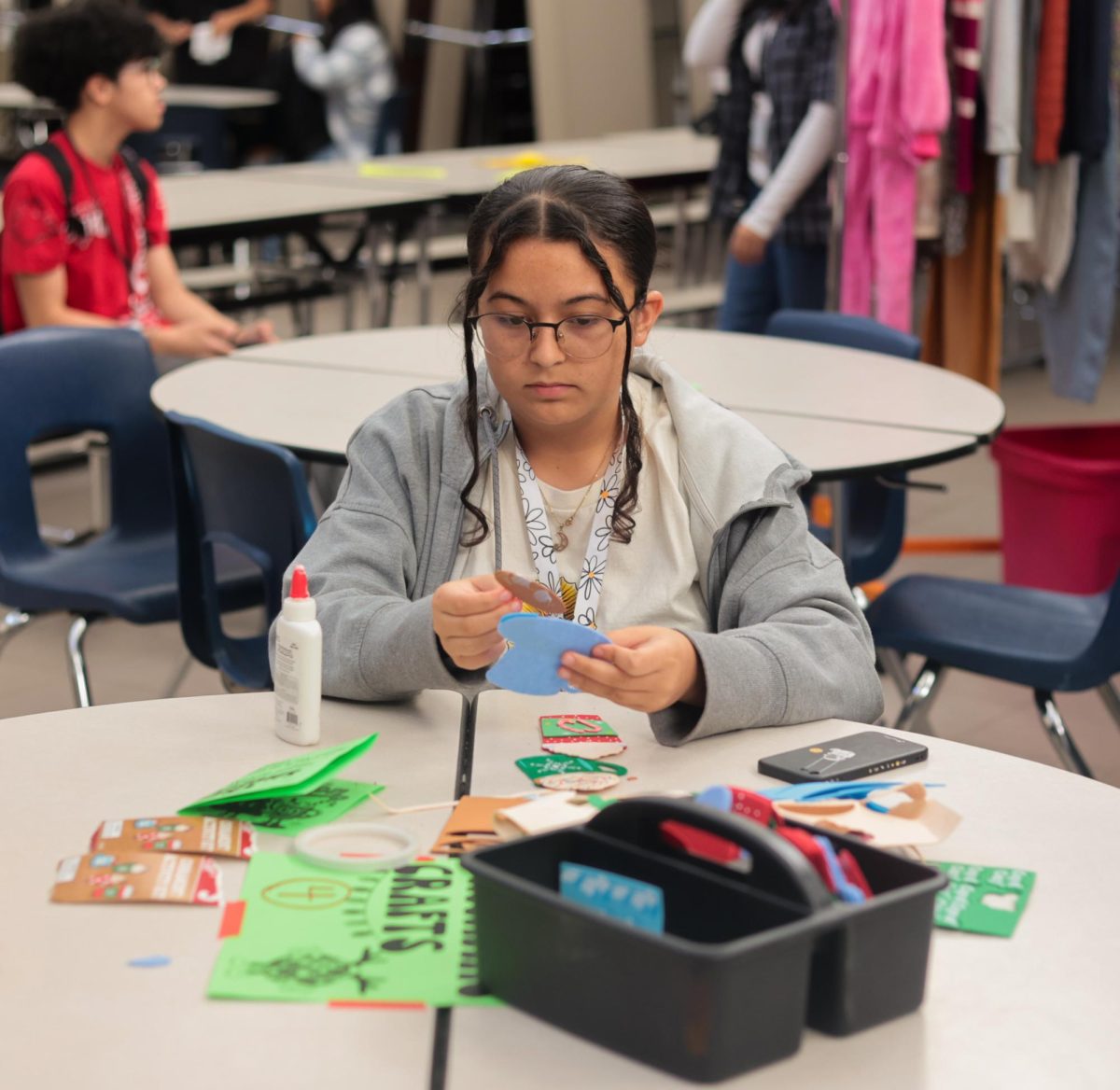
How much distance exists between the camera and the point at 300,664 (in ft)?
4.83

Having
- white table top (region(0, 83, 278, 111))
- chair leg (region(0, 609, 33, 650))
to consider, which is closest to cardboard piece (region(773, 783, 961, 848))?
chair leg (region(0, 609, 33, 650))

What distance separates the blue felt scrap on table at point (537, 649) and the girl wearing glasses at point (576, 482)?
0.17 metres

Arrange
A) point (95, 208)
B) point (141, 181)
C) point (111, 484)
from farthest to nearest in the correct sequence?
point (141, 181) < point (95, 208) < point (111, 484)

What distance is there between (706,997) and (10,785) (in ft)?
2.38

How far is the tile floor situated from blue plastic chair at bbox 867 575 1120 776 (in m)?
0.53

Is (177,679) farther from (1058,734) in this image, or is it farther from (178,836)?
(178,836)

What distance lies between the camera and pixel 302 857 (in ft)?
4.15

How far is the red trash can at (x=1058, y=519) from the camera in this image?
321 centimetres

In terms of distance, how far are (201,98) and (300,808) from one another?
8111 mm

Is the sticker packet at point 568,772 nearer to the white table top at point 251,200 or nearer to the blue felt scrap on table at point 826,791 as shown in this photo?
the blue felt scrap on table at point 826,791

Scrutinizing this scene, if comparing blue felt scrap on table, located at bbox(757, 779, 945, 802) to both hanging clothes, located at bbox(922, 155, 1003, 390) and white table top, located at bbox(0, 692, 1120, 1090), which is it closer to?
white table top, located at bbox(0, 692, 1120, 1090)

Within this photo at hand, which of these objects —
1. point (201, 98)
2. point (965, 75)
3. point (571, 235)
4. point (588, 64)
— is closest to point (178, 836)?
point (571, 235)

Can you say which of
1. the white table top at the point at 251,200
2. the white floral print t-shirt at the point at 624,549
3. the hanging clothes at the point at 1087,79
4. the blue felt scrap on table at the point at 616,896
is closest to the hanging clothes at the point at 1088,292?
the hanging clothes at the point at 1087,79

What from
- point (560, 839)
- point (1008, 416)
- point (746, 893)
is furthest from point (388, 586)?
point (1008, 416)
